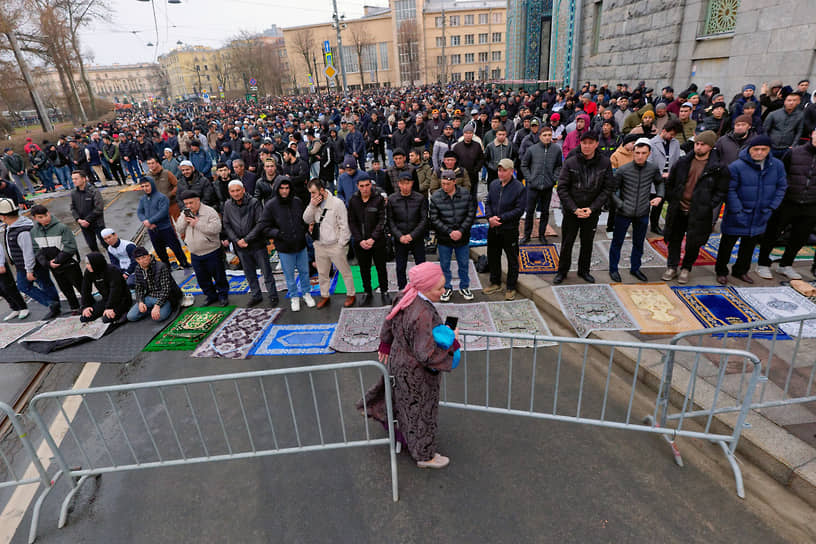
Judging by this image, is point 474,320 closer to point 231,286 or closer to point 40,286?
point 231,286

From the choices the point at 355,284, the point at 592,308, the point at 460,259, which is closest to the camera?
the point at 592,308

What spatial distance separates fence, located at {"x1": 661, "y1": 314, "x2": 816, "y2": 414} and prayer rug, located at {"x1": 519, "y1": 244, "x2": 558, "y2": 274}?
2450 mm

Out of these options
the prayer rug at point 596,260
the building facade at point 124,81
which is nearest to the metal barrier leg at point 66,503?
the prayer rug at point 596,260

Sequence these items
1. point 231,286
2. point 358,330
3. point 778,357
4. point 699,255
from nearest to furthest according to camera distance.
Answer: point 778,357, point 358,330, point 699,255, point 231,286

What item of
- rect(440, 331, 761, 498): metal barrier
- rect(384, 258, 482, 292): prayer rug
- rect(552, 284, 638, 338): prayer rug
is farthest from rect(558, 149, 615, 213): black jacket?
rect(440, 331, 761, 498): metal barrier

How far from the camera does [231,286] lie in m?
7.94

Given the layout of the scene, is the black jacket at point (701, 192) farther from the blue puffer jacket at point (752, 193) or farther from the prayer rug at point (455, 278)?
the prayer rug at point (455, 278)

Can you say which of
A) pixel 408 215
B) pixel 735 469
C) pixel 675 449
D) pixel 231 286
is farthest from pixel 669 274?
pixel 231 286

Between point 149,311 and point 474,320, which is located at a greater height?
point 149,311

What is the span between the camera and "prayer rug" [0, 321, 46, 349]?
646cm

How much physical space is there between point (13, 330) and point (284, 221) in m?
4.54

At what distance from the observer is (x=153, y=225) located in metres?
8.05

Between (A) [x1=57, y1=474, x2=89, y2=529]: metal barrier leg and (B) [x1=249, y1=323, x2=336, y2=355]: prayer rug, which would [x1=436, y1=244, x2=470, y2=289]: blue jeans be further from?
(A) [x1=57, y1=474, x2=89, y2=529]: metal barrier leg

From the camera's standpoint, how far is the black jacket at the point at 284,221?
21.6 ft
